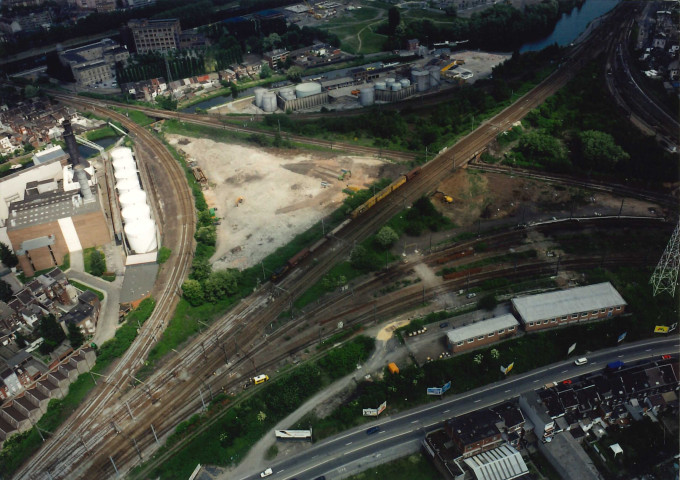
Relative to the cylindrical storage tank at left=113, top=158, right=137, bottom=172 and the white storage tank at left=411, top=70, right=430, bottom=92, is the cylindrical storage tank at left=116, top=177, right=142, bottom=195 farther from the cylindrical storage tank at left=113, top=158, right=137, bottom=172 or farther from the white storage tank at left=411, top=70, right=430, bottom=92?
the white storage tank at left=411, top=70, right=430, bottom=92

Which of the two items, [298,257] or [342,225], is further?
[342,225]

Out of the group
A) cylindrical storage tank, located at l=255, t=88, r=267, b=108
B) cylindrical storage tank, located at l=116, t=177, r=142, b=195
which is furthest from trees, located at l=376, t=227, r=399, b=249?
cylindrical storage tank, located at l=255, t=88, r=267, b=108

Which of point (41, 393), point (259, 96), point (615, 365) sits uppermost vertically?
point (259, 96)

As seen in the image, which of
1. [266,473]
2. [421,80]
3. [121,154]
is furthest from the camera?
[421,80]

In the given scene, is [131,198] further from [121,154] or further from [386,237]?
[386,237]

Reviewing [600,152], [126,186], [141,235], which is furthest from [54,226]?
[600,152]
